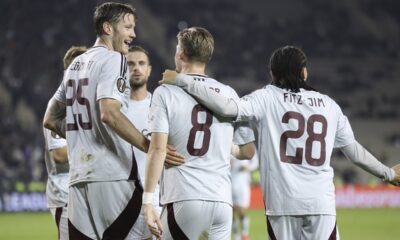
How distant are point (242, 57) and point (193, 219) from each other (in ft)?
111

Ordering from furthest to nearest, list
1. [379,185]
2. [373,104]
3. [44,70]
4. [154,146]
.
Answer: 1. [373,104]
2. [44,70]
3. [379,185]
4. [154,146]

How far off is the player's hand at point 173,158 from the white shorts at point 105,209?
1.22 ft

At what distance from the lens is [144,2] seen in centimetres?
3891

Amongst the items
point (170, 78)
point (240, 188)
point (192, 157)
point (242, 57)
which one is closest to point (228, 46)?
point (242, 57)

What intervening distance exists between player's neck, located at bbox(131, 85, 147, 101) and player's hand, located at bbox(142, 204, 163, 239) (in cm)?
215

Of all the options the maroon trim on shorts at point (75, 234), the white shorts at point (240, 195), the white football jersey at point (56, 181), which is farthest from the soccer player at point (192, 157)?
the white shorts at point (240, 195)

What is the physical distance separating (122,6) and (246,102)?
1.09 metres

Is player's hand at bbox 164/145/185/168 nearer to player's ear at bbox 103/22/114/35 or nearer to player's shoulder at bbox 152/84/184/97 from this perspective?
player's shoulder at bbox 152/84/184/97

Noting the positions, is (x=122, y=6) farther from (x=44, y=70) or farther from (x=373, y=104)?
(x=373, y=104)

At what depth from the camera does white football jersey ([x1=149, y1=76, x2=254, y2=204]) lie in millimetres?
5062

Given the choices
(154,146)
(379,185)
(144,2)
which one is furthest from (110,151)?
(144,2)

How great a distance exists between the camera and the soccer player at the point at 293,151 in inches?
212

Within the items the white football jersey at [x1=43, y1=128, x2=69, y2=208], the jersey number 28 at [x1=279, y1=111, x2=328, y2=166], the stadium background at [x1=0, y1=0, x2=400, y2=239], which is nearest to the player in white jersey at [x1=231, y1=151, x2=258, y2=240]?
the stadium background at [x1=0, y1=0, x2=400, y2=239]

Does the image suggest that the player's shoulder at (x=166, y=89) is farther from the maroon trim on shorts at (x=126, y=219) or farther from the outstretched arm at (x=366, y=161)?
the outstretched arm at (x=366, y=161)
